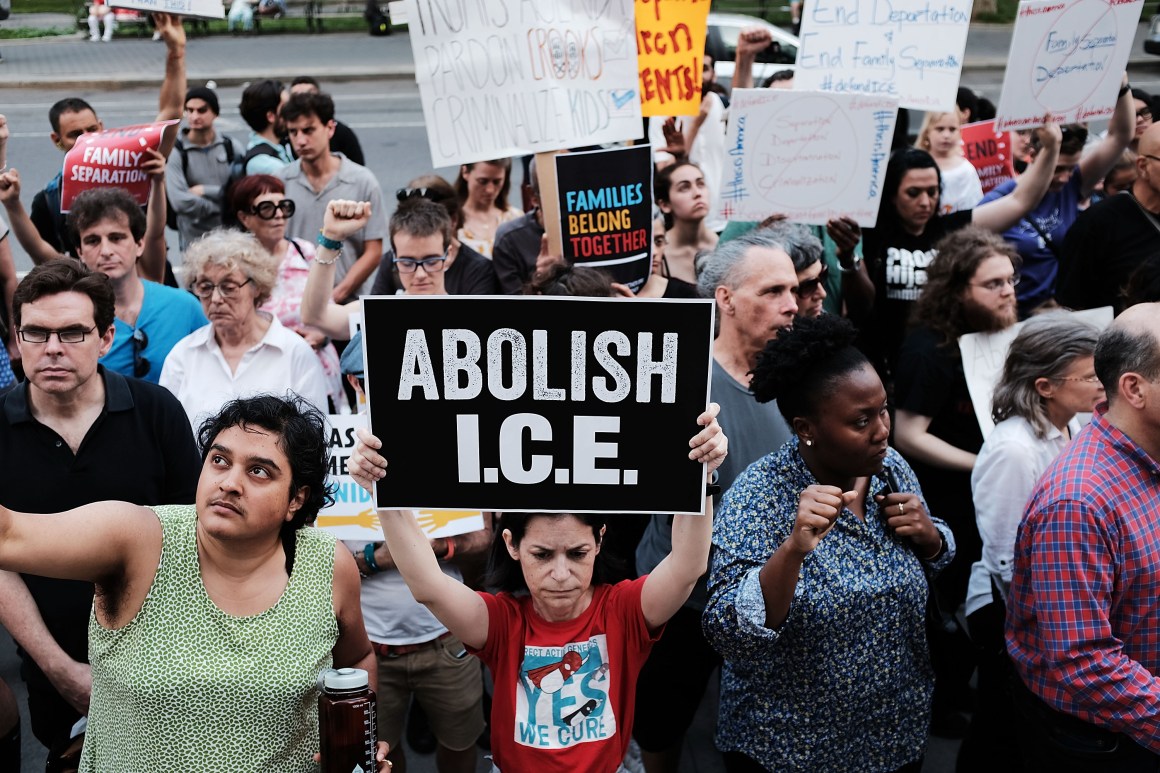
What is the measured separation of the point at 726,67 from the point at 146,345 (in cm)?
1320

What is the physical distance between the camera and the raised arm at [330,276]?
443 cm

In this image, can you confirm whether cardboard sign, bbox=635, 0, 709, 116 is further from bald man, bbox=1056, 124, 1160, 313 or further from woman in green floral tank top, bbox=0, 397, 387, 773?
woman in green floral tank top, bbox=0, 397, 387, 773

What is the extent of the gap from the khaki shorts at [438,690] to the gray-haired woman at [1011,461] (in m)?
1.63

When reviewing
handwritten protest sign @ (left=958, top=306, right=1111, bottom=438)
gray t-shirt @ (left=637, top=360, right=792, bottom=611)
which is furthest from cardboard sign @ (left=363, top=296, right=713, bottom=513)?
handwritten protest sign @ (left=958, top=306, right=1111, bottom=438)

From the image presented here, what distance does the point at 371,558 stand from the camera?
151 inches

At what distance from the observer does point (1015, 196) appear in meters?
5.89

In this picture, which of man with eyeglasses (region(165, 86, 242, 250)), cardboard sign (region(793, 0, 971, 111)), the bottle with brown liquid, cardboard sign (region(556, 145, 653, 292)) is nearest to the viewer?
the bottle with brown liquid

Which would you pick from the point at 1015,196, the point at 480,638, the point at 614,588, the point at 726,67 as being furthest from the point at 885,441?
the point at 726,67

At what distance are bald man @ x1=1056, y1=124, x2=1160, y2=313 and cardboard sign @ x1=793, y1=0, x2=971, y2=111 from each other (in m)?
0.85

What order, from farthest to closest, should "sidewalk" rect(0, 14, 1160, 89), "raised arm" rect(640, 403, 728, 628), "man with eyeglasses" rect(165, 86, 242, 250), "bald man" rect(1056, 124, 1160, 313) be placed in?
"sidewalk" rect(0, 14, 1160, 89)
"man with eyeglasses" rect(165, 86, 242, 250)
"bald man" rect(1056, 124, 1160, 313)
"raised arm" rect(640, 403, 728, 628)

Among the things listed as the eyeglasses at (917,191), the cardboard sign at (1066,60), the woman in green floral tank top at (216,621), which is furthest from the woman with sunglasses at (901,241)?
the woman in green floral tank top at (216,621)

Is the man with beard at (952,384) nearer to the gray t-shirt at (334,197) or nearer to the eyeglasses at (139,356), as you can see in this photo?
the eyeglasses at (139,356)

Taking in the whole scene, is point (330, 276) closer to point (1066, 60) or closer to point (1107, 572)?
point (1107, 572)

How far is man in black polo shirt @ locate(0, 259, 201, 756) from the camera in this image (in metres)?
3.34
